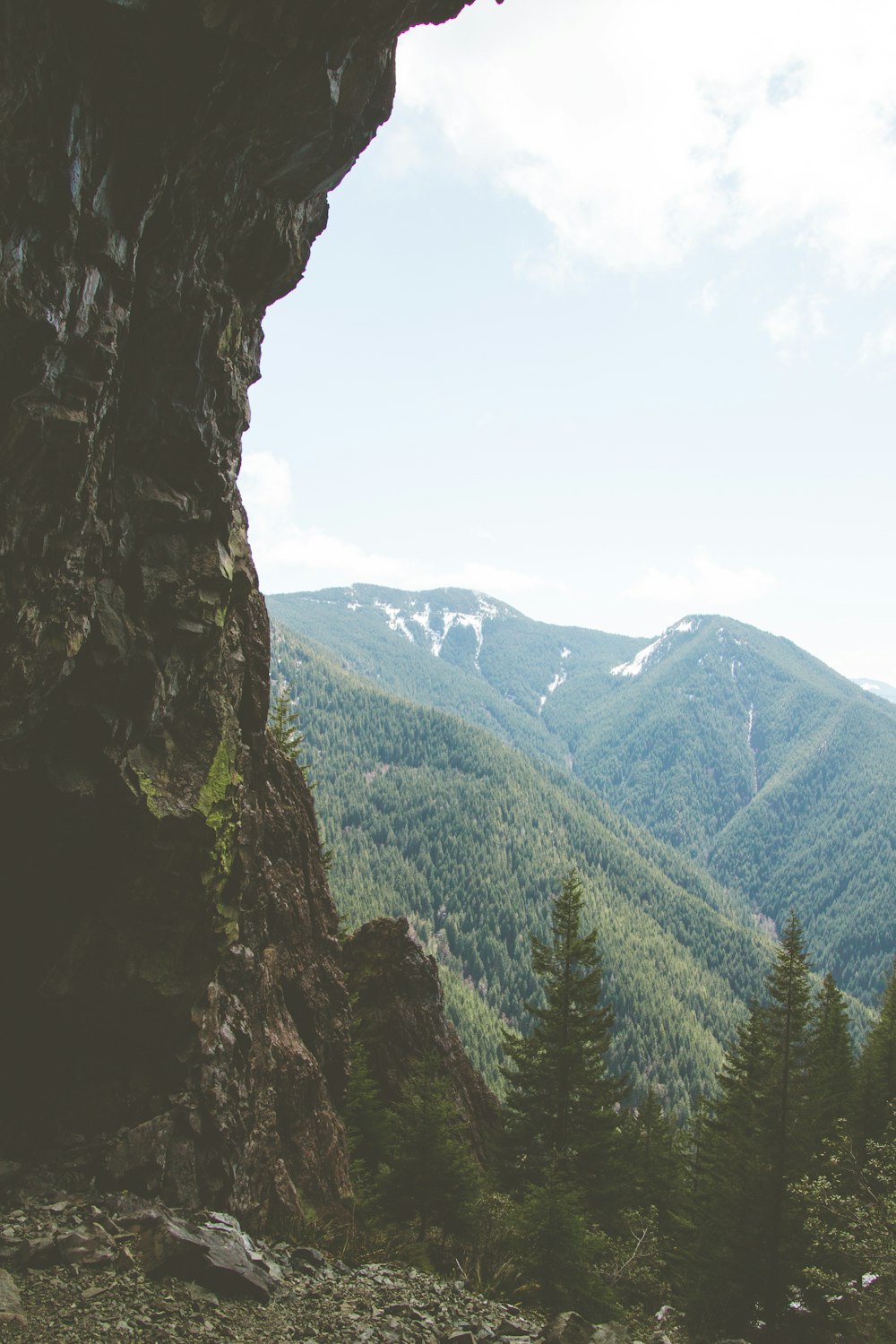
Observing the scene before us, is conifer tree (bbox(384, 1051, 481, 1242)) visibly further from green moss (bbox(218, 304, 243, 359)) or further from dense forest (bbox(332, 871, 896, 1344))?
green moss (bbox(218, 304, 243, 359))

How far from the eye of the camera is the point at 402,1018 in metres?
30.4

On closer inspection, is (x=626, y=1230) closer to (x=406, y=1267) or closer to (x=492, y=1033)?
(x=406, y=1267)

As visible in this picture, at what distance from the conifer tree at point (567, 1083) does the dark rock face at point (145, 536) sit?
9476 mm

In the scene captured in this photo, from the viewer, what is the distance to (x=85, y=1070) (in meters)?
14.0

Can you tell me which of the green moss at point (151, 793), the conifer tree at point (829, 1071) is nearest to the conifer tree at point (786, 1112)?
the conifer tree at point (829, 1071)

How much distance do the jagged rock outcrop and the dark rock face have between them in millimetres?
11778

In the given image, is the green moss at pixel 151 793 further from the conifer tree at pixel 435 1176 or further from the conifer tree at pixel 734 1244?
the conifer tree at pixel 734 1244

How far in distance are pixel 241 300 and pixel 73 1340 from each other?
17433mm

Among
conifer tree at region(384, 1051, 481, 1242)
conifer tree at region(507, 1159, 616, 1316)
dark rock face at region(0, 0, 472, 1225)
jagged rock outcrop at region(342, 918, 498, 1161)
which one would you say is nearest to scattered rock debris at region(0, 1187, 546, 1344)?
dark rock face at region(0, 0, 472, 1225)

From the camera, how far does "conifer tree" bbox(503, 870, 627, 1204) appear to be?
2438 cm

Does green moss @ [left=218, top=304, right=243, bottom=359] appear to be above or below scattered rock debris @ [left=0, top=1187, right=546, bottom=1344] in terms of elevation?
above

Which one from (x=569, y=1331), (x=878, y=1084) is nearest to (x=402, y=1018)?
(x=569, y=1331)

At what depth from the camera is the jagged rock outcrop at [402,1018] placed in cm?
2941

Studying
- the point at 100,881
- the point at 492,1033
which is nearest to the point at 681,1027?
the point at 492,1033
